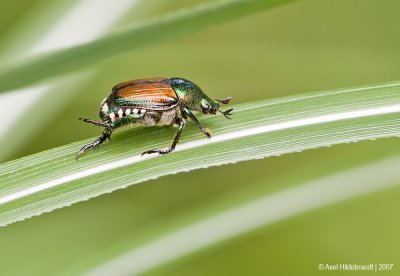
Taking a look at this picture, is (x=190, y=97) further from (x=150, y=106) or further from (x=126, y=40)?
(x=126, y=40)

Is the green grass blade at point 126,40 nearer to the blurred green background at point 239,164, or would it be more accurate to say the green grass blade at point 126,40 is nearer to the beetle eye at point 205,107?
the blurred green background at point 239,164

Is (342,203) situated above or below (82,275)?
below

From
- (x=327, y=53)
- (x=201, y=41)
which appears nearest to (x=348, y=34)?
(x=327, y=53)

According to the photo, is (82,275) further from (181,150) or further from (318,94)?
(318,94)

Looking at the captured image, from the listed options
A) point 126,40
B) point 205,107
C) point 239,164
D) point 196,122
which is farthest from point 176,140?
point 239,164

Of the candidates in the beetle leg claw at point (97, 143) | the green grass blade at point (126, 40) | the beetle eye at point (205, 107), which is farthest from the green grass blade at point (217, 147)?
the green grass blade at point (126, 40)

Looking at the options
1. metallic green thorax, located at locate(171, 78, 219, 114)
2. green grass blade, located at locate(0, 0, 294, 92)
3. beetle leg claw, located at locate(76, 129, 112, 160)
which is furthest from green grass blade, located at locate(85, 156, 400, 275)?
green grass blade, located at locate(0, 0, 294, 92)
